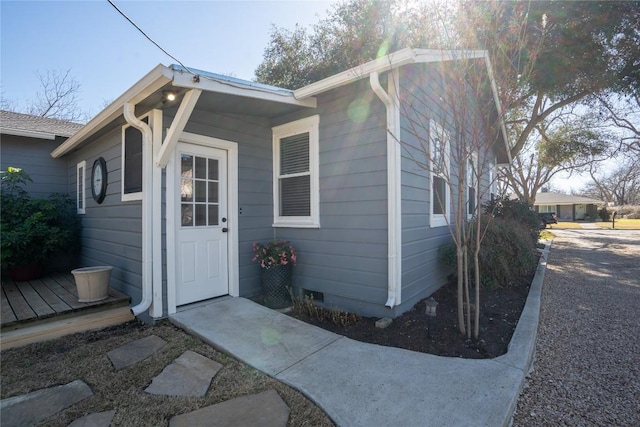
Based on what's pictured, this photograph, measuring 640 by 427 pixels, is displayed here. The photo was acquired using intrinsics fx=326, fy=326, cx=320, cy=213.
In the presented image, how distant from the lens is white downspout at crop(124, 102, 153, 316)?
3797mm

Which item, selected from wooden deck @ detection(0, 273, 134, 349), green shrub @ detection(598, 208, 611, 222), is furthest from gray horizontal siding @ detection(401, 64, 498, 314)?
green shrub @ detection(598, 208, 611, 222)

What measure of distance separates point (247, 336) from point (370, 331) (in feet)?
4.40

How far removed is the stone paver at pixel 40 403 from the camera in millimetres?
2236

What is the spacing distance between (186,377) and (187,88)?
9.09 feet

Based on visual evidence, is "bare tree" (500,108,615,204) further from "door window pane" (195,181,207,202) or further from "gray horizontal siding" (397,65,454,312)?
"door window pane" (195,181,207,202)

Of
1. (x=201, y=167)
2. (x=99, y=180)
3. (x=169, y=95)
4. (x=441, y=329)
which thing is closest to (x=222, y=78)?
(x=169, y=95)

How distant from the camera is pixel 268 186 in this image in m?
5.07

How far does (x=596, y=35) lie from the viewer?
9.22 metres

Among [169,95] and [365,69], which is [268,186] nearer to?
[169,95]

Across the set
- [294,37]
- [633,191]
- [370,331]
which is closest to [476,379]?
[370,331]

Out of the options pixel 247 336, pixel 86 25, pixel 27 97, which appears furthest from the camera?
pixel 27 97

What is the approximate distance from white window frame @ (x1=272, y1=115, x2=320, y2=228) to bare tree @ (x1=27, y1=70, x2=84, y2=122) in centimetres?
1717

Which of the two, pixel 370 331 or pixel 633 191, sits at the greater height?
pixel 633 191

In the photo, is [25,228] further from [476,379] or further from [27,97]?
[27,97]
